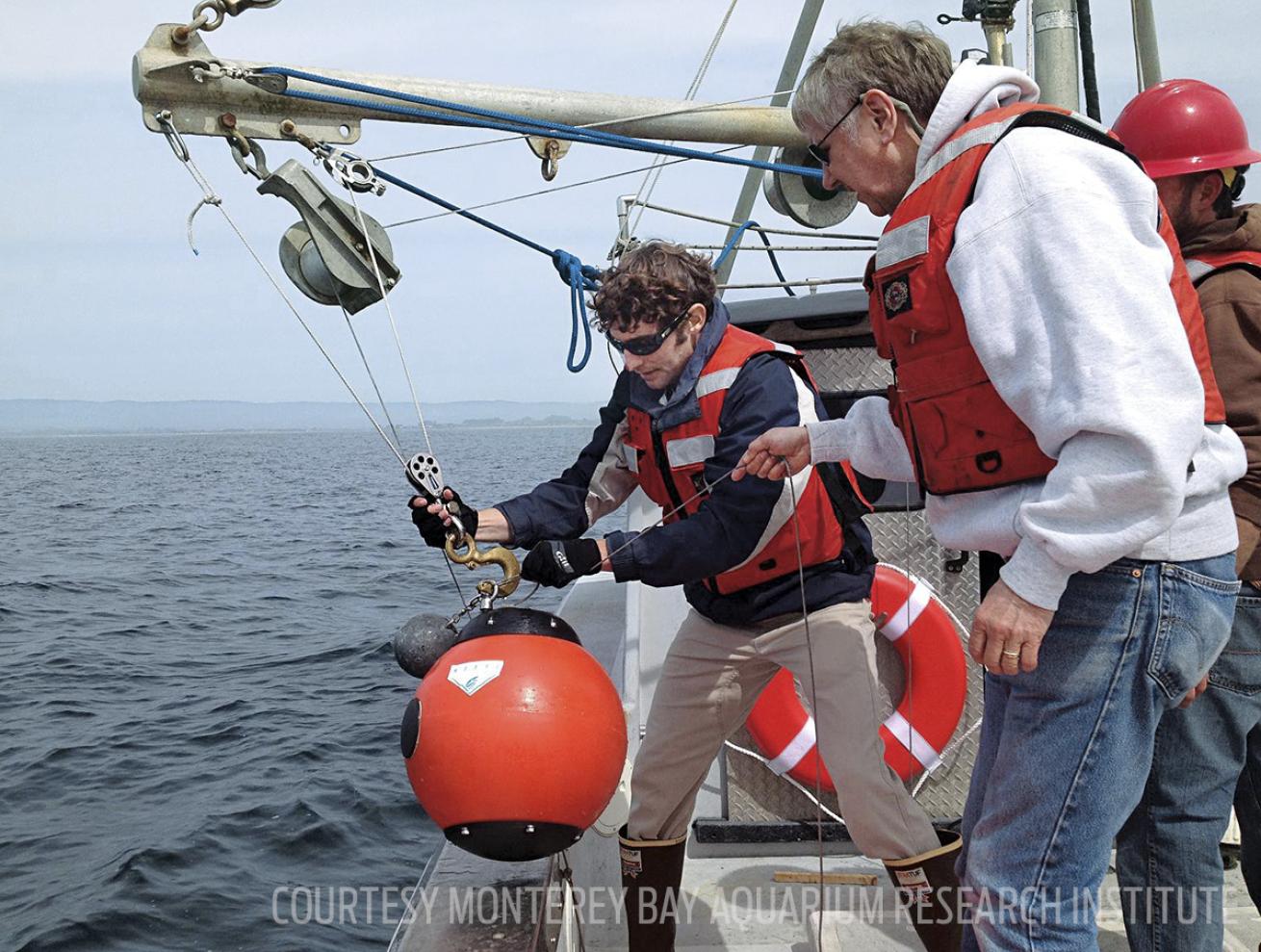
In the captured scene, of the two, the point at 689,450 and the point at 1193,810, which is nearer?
the point at 1193,810

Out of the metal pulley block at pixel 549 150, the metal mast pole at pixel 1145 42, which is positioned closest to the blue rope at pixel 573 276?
the metal pulley block at pixel 549 150

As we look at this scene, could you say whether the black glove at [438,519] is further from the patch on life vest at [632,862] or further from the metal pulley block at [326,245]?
the patch on life vest at [632,862]

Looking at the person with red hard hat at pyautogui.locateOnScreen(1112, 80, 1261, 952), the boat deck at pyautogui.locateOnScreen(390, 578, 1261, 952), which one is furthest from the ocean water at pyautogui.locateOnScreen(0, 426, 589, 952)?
the person with red hard hat at pyautogui.locateOnScreen(1112, 80, 1261, 952)

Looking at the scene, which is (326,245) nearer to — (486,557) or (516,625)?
(486,557)

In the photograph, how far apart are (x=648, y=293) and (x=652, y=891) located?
1.38 metres

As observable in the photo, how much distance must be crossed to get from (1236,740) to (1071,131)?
102cm

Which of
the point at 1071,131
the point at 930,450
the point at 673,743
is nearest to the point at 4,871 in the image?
the point at 673,743

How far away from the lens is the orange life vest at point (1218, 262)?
2.08 m

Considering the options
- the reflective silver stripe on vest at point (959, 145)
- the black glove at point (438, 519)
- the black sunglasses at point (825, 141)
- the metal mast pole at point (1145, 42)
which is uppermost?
the metal mast pole at point (1145, 42)

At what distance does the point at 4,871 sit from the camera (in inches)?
228

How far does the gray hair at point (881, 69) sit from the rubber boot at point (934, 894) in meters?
1.51

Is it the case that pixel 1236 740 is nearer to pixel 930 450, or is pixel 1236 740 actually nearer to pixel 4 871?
pixel 930 450

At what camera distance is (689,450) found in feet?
9.33

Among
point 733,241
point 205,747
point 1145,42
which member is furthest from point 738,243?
point 205,747
